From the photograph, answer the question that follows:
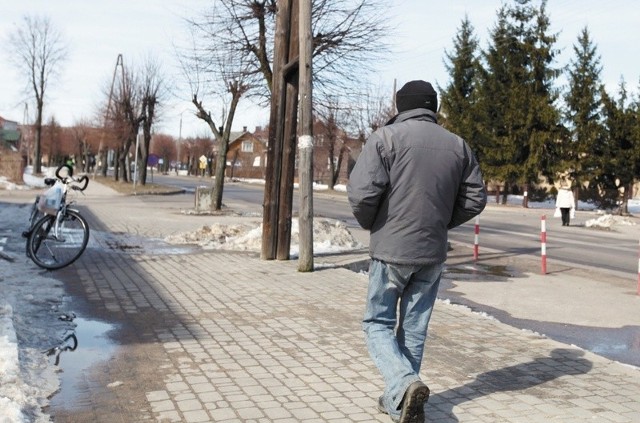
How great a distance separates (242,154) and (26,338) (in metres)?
109

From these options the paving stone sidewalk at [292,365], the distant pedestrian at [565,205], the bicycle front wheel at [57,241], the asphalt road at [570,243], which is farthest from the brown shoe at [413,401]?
the distant pedestrian at [565,205]

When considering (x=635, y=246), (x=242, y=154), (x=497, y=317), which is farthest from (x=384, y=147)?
(x=242, y=154)

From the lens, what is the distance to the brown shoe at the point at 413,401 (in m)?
4.09

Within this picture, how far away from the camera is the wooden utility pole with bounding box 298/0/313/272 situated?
10.3m

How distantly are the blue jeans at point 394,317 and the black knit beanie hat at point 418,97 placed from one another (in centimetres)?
92

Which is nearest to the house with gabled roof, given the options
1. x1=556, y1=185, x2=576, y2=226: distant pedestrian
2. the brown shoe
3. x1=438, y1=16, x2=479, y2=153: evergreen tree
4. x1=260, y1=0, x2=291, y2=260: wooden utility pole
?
x1=438, y1=16, x2=479, y2=153: evergreen tree

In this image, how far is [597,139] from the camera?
4016 centimetres

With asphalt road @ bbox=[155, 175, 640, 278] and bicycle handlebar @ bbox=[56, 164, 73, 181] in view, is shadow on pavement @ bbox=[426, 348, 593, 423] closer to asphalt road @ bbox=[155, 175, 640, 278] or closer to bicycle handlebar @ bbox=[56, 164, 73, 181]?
bicycle handlebar @ bbox=[56, 164, 73, 181]

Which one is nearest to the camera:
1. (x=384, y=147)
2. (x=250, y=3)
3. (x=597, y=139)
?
(x=384, y=147)

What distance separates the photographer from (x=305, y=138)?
10305 millimetres

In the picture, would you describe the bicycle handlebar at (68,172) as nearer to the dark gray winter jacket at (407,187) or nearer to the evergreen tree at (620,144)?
the dark gray winter jacket at (407,187)

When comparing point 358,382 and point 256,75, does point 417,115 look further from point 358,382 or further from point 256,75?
point 256,75

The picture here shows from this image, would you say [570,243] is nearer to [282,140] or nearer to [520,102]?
[282,140]

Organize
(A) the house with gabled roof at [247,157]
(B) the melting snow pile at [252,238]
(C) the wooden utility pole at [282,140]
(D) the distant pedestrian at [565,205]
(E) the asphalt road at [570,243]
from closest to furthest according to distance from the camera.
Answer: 1. (C) the wooden utility pole at [282,140]
2. (B) the melting snow pile at [252,238]
3. (E) the asphalt road at [570,243]
4. (D) the distant pedestrian at [565,205]
5. (A) the house with gabled roof at [247,157]
